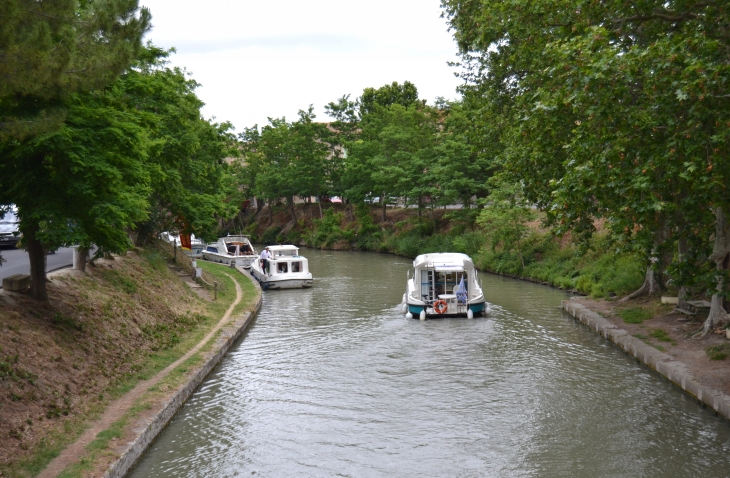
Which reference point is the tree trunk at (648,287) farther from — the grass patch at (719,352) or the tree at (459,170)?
the tree at (459,170)

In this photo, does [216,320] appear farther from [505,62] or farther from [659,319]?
[659,319]

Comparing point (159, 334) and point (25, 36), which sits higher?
point (25, 36)

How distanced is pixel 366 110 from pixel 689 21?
7154 centimetres

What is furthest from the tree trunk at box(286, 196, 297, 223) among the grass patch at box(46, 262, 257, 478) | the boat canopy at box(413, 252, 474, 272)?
the boat canopy at box(413, 252, 474, 272)

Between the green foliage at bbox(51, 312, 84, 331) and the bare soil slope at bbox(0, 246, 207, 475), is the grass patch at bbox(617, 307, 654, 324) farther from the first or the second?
the green foliage at bbox(51, 312, 84, 331)

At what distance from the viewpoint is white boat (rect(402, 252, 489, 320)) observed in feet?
88.6

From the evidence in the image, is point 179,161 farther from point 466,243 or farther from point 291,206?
point 291,206

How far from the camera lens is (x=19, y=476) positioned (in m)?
9.73

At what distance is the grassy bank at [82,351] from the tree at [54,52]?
4.39m

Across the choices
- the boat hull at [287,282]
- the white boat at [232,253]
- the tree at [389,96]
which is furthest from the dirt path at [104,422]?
the tree at [389,96]

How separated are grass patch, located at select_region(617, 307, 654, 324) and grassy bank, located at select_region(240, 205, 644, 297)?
6.59 feet

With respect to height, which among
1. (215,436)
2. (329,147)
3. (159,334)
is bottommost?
(215,436)

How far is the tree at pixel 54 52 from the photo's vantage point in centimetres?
1053

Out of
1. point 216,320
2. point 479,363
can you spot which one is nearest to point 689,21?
point 479,363
